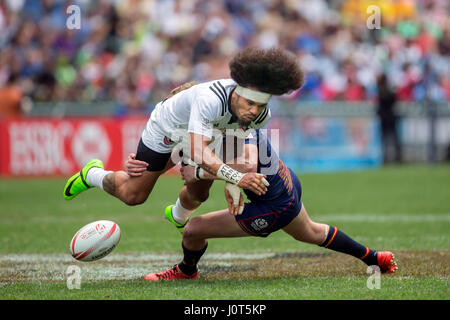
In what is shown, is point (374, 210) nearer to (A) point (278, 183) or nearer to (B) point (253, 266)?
(B) point (253, 266)

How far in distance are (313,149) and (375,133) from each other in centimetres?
148

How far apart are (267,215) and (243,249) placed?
2.16 metres

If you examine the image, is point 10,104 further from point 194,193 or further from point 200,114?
point 200,114

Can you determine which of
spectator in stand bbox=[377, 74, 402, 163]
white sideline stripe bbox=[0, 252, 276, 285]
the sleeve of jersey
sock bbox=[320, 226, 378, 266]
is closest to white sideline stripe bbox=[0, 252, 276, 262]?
white sideline stripe bbox=[0, 252, 276, 285]

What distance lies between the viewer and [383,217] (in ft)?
31.9

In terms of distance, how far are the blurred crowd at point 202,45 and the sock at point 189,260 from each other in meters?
10.3

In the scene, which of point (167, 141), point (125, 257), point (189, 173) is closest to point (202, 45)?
point (125, 257)

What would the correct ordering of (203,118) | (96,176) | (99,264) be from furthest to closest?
1. (96,176)
2. (99,264)
3. (203,118)

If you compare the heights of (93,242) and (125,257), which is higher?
(93,242)

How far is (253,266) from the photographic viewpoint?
21.5 ft
